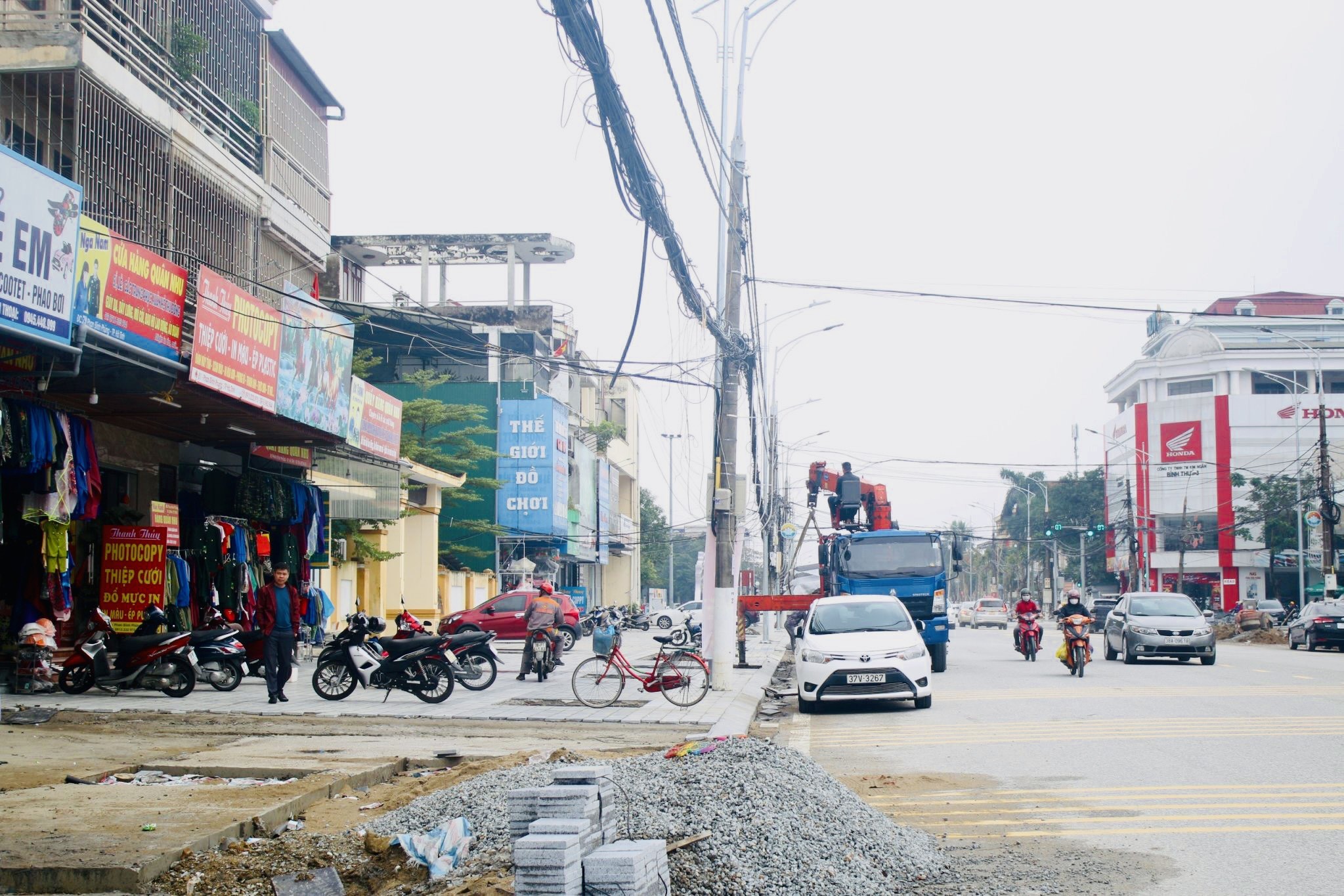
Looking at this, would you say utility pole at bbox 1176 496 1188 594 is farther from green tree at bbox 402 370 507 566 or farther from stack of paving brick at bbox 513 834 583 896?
stack of paving brick at bbox 513 834 583 896

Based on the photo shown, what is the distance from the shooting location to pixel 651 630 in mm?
51875

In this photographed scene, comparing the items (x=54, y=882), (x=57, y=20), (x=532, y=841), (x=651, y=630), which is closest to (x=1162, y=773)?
(x=532, y=841)

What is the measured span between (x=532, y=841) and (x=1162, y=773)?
6.56 meters

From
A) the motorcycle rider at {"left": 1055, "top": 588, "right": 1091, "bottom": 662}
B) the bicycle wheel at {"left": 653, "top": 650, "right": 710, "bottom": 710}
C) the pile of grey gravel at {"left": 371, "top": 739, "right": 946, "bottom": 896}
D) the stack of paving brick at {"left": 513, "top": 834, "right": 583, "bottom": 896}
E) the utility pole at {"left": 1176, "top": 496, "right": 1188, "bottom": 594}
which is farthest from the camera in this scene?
the utility pole at {"left": 1176, "top": 496, "right": 1188, "bottom": 594}

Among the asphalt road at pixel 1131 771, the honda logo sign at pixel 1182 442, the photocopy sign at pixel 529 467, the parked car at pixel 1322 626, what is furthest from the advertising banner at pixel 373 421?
the honda logo sign at pixel 1182 442

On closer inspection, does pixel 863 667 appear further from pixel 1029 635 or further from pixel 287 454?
pixel 1029 635

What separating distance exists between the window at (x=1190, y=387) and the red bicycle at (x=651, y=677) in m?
72.5

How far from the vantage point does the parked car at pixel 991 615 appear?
66812mm

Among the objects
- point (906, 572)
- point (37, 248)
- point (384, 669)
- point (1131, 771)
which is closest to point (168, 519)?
point (384, 669)

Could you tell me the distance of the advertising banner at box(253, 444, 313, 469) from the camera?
21.0m

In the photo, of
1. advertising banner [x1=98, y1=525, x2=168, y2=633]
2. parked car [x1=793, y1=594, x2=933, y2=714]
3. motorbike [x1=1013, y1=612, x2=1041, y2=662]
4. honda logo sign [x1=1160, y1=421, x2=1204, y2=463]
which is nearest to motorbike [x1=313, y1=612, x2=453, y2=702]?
advertising banner [x1=98, y1=525, x2=168, y2=633]

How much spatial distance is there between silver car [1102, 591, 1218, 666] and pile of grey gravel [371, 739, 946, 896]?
1840 cm

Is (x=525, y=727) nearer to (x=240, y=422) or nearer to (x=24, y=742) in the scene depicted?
(x=24, y=742)

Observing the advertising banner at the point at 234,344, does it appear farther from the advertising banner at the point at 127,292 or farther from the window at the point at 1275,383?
the window at the point at 1275,383
